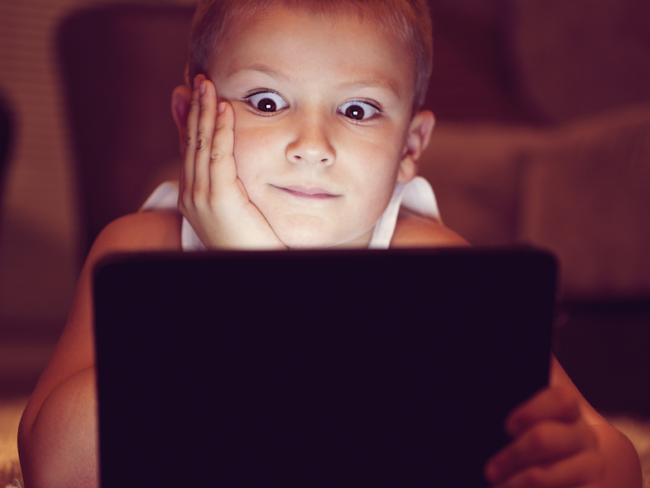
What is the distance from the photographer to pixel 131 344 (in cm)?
51

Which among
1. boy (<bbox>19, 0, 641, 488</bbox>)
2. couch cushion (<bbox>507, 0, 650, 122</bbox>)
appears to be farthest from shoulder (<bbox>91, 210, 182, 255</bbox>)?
couch cushion (<bbox>507, 0, 650, 122</bbox>)

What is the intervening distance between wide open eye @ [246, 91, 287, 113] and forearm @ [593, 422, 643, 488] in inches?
15.3

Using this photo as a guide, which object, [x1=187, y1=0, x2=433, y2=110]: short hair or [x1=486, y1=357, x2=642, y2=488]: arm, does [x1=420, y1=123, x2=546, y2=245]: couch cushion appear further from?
[x1=486, y1=357, x2=642, y2=488]: arm

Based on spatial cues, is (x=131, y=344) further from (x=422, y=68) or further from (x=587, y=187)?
(x=587, y=187)

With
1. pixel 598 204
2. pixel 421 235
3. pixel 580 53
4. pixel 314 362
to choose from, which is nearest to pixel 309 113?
pixel 421 235

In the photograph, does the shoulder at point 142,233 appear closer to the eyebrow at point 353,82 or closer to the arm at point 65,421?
the arm at point 65,421

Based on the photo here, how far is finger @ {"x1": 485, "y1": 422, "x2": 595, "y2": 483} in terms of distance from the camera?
551 mm

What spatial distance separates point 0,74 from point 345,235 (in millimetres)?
2168

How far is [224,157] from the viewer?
0.79 meters

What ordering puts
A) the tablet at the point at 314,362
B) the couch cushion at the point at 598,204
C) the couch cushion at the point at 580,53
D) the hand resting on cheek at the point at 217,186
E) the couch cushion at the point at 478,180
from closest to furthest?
the tablet at the point at 314,362, the hand resting on cheek at the point at 217,186, the couch cushion at the point at 598,204, the couch cushion at the point at 478,180, the couch cushion at the point at 580,53

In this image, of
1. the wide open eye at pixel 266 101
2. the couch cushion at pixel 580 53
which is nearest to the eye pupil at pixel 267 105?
the wide open eye at pixel 266 101

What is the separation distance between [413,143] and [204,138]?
0.83ft

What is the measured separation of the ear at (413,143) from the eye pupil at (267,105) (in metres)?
0.18

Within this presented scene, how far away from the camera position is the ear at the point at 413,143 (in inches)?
37.0
